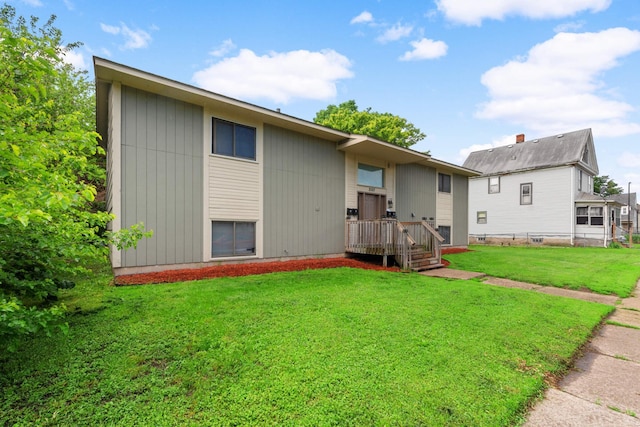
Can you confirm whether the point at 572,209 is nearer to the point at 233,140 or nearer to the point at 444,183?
the point at 444,183

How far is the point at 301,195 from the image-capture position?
9.31 m

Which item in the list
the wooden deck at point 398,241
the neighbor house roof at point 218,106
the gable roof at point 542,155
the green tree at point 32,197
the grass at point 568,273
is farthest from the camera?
the gable roof at point 542,155

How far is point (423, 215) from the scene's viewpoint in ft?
45.2

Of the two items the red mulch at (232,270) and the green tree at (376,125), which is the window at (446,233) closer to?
the red mulch at (232,270)

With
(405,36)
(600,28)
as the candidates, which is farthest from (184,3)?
(600,28)

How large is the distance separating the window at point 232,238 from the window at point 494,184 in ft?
72.3

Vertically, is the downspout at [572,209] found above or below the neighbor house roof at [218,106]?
below

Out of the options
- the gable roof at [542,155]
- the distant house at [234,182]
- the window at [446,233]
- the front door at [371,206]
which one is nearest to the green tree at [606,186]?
the gable roof at [542,155]

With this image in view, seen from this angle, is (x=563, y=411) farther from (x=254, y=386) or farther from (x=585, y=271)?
(x=585, y=271)

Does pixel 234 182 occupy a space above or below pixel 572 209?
above

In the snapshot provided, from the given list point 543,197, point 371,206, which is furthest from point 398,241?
point 543,197

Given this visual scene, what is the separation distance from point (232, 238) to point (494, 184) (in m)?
22.8

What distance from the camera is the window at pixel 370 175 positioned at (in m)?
11.1

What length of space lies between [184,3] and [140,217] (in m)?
8.61
